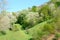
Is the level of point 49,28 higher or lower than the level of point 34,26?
higher

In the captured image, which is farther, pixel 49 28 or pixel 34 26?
pixel 34 26

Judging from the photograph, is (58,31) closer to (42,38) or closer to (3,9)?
(42,38)

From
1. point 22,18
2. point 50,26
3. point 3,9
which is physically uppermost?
point 3,9

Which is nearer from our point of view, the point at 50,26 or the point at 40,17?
the point at 50,26

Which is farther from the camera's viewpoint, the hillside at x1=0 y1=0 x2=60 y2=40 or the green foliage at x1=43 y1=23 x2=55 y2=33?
the green foliage at x1=43 y1=23 x2=55 y2=33

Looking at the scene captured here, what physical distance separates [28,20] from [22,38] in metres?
18.1

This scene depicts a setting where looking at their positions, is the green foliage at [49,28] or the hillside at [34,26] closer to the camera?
the hillside at [34,26]

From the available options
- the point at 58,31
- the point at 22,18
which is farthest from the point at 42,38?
the point at 22,18

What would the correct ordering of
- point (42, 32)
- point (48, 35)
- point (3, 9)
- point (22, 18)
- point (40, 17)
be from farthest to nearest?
point (22, 18)
point (40, 17)
point (48, 35)
point (42, 32)
point (3, 9)

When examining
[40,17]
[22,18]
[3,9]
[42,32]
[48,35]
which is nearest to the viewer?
[3,9]

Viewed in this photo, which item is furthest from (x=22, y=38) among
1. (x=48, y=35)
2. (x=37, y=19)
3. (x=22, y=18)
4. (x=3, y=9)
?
(x=22, y=18)

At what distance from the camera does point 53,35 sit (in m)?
33.2

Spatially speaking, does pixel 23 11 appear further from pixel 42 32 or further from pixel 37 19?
pixel 42 32

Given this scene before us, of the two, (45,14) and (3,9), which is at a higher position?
(3,9)
